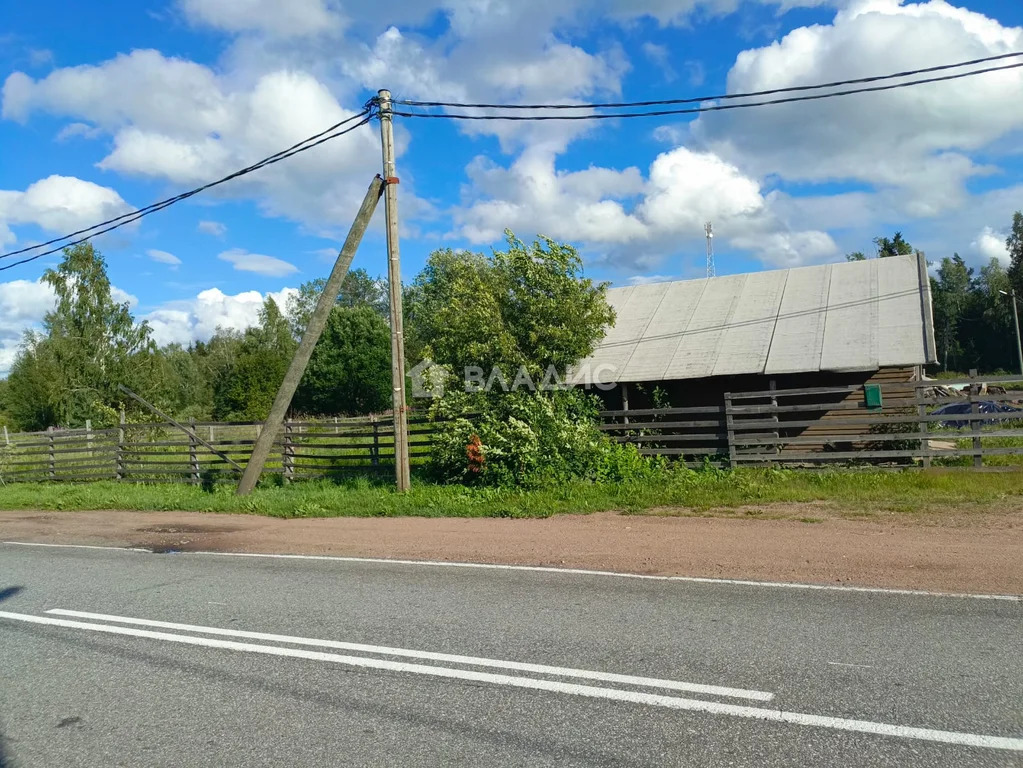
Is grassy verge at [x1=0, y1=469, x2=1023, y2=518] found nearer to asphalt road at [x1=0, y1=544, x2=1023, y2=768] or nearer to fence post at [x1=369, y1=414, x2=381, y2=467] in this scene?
fence post at [x1=369, y1=414, x2=381, y2=467]

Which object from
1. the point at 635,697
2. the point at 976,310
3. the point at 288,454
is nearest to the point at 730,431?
the point at 288,454

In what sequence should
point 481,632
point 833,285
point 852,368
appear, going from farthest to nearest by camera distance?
point 833,285, point 852,368, point 481,632

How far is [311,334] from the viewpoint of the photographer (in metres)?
15.3

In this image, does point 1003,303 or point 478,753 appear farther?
point 1003,303

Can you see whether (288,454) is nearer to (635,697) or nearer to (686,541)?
(686,541)

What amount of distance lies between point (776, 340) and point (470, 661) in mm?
12945

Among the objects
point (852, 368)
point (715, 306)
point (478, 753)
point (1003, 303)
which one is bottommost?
point (478, 753)

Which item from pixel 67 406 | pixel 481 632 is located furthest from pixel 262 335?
pixel 481 632

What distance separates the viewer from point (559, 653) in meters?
5.45

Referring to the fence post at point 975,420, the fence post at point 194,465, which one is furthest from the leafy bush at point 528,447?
the fence post at point 194,465

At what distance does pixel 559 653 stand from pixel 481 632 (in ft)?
2.74

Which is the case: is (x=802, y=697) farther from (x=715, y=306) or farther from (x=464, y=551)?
(x=715, y=306)

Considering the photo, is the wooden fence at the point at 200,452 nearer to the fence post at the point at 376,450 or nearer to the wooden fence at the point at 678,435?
the fence post at the point at 376,450

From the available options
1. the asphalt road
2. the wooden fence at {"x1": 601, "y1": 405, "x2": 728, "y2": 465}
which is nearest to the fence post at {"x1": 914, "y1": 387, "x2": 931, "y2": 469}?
the wooden fence at {"x1": 601, "y1": 405, "x2": 728, "y2": 465}
